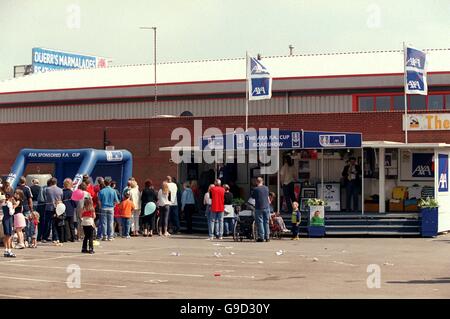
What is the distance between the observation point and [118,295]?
15820 millimetres

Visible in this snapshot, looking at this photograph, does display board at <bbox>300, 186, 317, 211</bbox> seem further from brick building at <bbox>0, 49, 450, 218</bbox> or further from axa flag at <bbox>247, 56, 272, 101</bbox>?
brick building at <bbox>0, 49, 450, 218</bbox>

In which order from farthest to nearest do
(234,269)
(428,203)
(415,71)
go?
(415,71), (428,203), (234,269)

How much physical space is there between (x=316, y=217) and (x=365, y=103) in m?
15.3

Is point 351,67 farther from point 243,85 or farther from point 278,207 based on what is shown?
point 278,207

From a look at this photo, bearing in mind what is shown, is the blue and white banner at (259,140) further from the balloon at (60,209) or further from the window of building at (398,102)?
the window of building at (398,102)

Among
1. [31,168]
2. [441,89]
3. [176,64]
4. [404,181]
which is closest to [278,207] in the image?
[404,181]

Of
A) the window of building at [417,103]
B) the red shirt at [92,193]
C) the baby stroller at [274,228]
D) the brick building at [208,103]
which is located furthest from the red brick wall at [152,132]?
the red shirt at [92,193]

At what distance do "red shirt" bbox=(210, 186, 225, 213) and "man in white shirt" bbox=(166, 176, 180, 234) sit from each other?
2.38m

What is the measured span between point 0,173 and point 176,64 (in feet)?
41.3

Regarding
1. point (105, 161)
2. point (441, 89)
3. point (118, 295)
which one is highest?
point (441, 89)

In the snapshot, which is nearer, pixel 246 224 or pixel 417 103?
pixel 246 224

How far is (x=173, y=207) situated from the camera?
3183 centimetres
